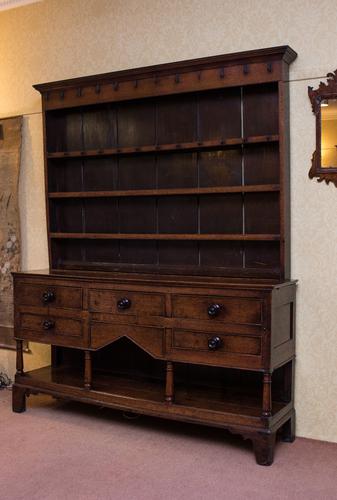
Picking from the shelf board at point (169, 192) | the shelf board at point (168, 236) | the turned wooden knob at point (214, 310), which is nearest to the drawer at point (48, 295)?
the shelf board at point (168, 236)

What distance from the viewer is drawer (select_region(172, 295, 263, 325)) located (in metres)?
2.81

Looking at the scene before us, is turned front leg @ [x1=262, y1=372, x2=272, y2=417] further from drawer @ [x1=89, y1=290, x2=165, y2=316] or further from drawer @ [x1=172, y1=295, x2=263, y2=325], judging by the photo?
drawer @ [x1=89, y1=290, x2=165, y2=316]

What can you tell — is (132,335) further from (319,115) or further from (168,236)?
(319,115)

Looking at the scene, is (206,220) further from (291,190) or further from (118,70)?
(118,70)

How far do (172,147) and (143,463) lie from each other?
1722mm

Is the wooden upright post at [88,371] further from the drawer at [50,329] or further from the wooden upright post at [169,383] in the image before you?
the wooden upright post at [169,383]

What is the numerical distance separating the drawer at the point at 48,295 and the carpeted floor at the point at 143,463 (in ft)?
2.30

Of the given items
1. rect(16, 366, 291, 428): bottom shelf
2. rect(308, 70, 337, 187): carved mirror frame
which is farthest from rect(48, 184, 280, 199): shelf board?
rect(16, 366, 291, 428): bottom shelf

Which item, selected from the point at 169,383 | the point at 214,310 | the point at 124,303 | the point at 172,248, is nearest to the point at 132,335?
the point at 124,303

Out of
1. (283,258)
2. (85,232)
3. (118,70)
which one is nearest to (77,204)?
(85,232)

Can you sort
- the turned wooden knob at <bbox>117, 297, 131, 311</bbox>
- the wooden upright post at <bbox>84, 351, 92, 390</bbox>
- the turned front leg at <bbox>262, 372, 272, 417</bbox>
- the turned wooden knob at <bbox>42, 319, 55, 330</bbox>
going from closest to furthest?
the turned front leg at <bbox>262, 372, 272, 417</bbox> < the turned wooden knob at <bbox>117, 297, 131, 311</bbox> < the wooden upright post at <bbox>84, 351, 92, 390</bbox> < the turned wooden knob at <bbox>42, 319, 55, 330</bbox>

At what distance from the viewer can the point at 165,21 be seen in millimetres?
3523

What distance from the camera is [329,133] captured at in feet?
9.95

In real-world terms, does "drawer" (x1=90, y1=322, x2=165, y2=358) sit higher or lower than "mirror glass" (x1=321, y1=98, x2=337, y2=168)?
lower
